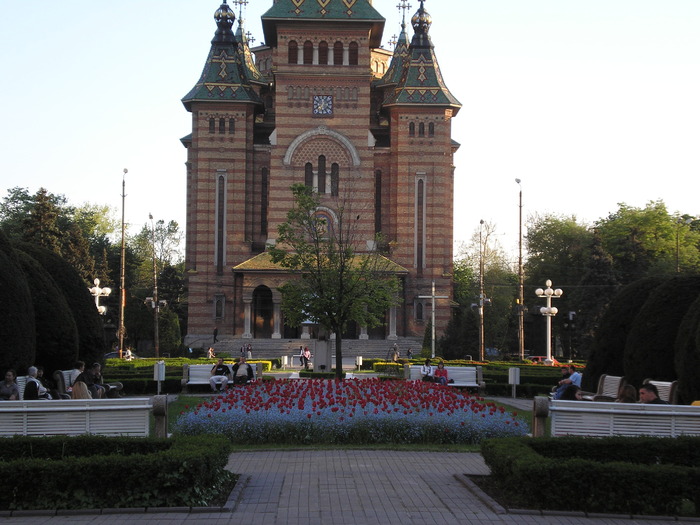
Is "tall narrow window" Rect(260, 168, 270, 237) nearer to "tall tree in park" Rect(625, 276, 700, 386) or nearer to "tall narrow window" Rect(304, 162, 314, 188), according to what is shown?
"tall narrow window" Rect(304, 162, 314, 188)

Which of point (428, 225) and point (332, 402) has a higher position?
point (428, 225)

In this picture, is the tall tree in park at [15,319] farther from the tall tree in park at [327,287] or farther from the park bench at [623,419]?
the park bench at [623,419]

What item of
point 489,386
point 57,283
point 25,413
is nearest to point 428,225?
point 489,386

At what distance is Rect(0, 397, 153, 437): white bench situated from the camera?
12.7 meters

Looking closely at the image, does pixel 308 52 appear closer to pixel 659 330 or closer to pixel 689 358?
pixel 659 330

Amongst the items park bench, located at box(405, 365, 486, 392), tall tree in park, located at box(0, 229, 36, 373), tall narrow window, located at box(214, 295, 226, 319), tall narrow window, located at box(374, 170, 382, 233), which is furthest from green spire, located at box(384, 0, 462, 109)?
tall tree in park, located at box(0, 229, 36, 373)

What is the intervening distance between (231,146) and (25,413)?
161 feet

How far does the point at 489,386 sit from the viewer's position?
31.2 meters

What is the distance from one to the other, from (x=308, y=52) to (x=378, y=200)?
10060 mm

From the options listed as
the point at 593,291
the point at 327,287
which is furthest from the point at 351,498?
the point at 593,291

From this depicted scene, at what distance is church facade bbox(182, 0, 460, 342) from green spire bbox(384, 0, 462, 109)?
87mm

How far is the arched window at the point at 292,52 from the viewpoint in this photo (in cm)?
6125

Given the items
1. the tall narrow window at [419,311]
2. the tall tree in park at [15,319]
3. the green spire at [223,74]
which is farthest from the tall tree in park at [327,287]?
the green spire at [223,74]

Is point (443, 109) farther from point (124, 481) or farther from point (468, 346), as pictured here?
point (124, 481)
